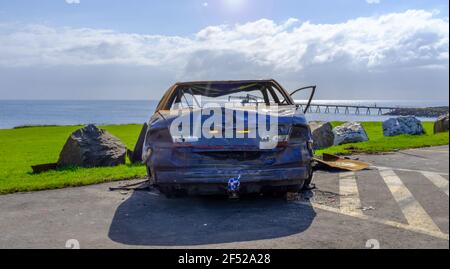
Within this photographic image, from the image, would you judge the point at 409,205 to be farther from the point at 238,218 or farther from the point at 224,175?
the point at 224,175

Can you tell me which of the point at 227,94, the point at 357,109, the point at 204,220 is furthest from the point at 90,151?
the point at 357,109

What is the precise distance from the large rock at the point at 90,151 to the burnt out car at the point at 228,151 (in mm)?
5265

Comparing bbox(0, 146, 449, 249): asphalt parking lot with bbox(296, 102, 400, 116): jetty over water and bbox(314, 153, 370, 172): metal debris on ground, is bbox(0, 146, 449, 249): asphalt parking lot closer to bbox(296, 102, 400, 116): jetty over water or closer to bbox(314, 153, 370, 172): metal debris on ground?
bbox(314, 153, 370, 172): metal debris on ground

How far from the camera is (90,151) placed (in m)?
10.4

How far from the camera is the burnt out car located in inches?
201

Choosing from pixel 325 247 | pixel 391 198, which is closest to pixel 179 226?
pixel 325 247

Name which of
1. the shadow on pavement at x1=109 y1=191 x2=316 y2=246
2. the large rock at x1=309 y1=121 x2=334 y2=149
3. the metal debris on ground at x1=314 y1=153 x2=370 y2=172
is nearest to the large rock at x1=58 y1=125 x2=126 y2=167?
the shadow on pavement at x1=109 y1=191 x2=316 y2=246

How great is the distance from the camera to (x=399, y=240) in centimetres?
385

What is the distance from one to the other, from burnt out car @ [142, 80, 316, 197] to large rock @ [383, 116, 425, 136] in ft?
46.1

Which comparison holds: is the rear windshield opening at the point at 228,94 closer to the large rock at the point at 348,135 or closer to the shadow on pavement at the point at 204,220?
the shadow on pavement at the point at 204,220

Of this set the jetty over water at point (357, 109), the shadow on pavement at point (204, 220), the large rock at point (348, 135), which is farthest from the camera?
the jetty over water at point (357, 109)

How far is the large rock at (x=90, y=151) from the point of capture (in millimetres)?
10312

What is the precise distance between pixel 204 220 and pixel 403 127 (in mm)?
15381

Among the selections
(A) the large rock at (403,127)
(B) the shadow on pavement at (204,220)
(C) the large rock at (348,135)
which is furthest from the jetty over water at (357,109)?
(B) the shadow on pavement at (204,220)
